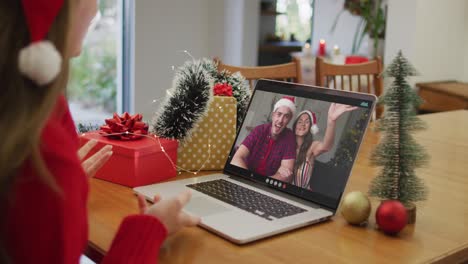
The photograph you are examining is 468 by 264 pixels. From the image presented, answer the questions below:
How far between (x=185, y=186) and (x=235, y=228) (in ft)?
0.91

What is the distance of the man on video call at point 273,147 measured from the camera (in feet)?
3.94

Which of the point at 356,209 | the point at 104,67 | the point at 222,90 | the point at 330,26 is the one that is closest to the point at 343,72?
the point at 222,90

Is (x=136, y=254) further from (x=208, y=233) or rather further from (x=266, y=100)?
(x=266, y=100)

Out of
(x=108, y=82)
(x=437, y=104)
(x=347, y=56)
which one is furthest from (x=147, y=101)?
(x=437, y=104)

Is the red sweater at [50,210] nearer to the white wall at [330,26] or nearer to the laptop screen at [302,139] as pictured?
the laptop screen at [302,139]

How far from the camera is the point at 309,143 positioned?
1.17 meters

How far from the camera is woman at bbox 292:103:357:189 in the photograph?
1.15 m

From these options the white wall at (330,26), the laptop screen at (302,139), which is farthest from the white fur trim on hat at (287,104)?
the white wall at (330,26)

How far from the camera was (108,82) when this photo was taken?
4375 millimetres

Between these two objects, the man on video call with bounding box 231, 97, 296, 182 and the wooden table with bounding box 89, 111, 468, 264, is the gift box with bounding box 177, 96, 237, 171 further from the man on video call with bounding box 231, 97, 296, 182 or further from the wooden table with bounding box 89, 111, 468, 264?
the wooden table with bounding box 89, 111, 468, 264

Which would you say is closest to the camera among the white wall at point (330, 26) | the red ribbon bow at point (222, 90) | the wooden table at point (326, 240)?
the wooden table at point (326, 240)

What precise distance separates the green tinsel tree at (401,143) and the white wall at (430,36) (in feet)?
8.33

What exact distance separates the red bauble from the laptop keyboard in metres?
0.15

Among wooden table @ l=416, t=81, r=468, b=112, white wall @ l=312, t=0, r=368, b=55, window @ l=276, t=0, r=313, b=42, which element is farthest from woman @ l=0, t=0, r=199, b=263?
window @ l=276, t=0, r=313, b=42
